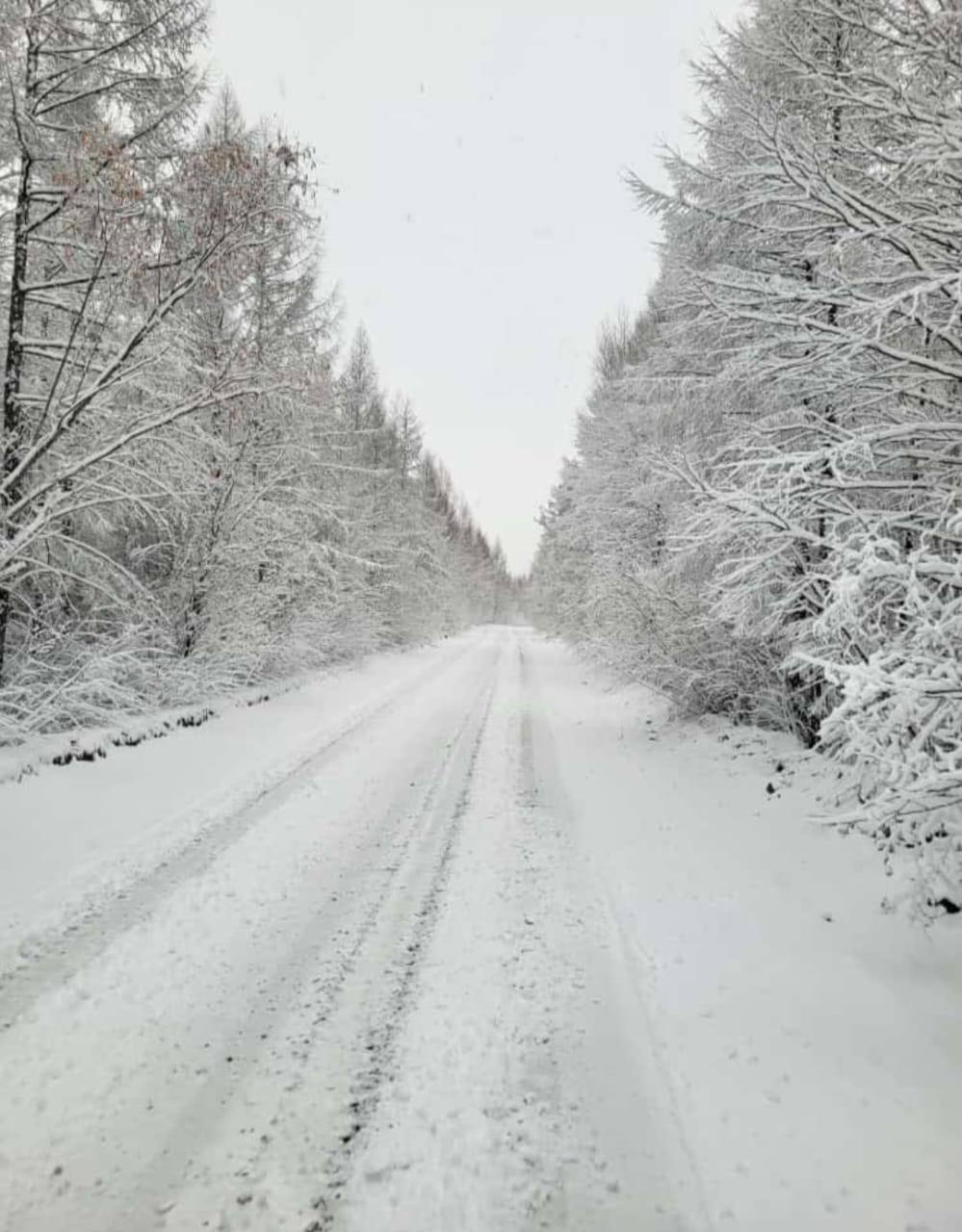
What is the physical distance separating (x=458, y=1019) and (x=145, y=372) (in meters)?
8.59

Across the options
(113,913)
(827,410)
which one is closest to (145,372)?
(113,913)

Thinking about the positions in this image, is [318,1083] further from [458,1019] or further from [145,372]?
[145,372]

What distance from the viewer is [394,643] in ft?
85.5

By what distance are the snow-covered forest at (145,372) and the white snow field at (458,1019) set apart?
341 cm

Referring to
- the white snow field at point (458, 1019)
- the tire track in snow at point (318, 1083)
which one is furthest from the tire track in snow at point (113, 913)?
the tire track in snow at point (318, 1083)

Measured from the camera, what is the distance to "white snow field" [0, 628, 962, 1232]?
7.27 feet

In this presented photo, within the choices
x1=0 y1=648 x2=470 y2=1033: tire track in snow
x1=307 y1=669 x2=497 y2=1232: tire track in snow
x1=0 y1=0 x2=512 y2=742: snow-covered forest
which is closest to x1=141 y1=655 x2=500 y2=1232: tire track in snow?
x1=307 y1=669 x2=497 y2=1232: tire track in snow

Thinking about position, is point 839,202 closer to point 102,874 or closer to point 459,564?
point 102,874

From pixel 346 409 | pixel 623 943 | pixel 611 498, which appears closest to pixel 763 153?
pixel 623 943

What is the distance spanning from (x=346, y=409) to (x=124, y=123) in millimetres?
14863

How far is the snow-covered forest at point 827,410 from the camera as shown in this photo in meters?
3.20

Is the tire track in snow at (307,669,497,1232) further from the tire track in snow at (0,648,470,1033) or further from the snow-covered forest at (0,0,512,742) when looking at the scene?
the snow-covered forest at (0,0,512,742)

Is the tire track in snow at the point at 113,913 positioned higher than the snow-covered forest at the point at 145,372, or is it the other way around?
the snow-covered forest at the point at 145,372

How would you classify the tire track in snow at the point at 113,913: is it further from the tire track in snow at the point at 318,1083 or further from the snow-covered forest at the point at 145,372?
the snow-covered forest at the point at 145,372
